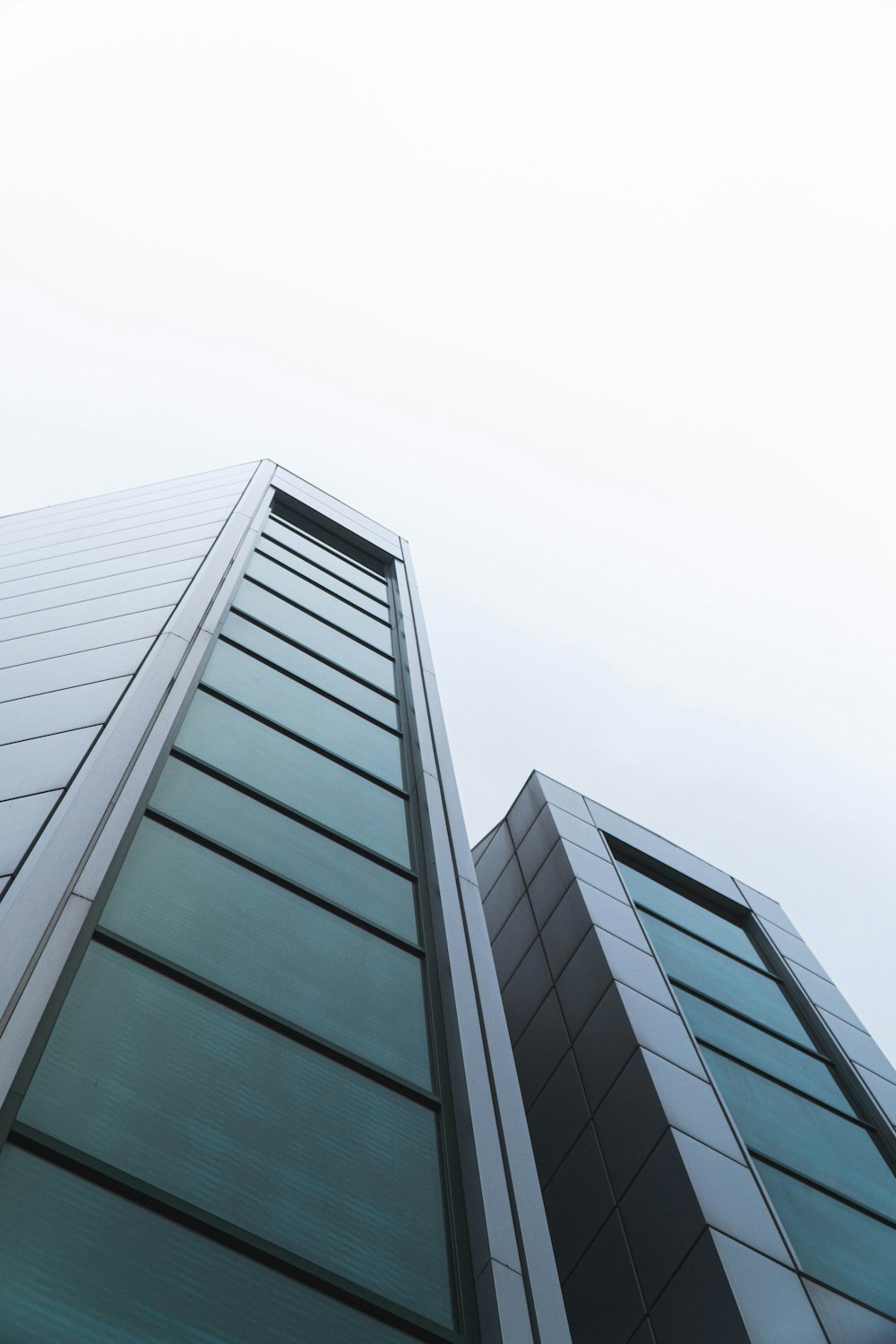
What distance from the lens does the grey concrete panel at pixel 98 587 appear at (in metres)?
12.7

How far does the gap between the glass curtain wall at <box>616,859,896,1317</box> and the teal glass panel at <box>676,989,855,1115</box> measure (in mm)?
19

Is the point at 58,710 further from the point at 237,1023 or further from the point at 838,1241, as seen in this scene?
the point at 838,1241

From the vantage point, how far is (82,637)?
10633mm

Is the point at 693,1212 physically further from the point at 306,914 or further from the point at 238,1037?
the point at 238,1037

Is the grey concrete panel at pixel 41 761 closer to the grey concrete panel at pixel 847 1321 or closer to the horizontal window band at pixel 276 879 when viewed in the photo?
the horizontal window band at pixel 276 879

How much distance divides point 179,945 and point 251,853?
1368 mm

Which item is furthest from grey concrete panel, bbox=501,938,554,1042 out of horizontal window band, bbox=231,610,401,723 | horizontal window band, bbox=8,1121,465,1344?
horizontal window band, bbox=8,1121,465,1344

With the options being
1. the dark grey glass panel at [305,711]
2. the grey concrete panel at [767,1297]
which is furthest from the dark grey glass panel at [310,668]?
the grey concrete panel at [767,1297]

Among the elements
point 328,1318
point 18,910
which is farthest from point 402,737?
point 328,1318

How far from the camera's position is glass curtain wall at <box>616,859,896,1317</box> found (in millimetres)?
11727

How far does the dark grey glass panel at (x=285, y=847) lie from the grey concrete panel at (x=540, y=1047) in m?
7.61

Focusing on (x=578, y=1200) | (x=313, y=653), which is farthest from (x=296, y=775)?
(x=578, y=1200)

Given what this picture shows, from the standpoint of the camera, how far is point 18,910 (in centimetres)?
542

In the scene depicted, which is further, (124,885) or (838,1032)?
(838,1032)
